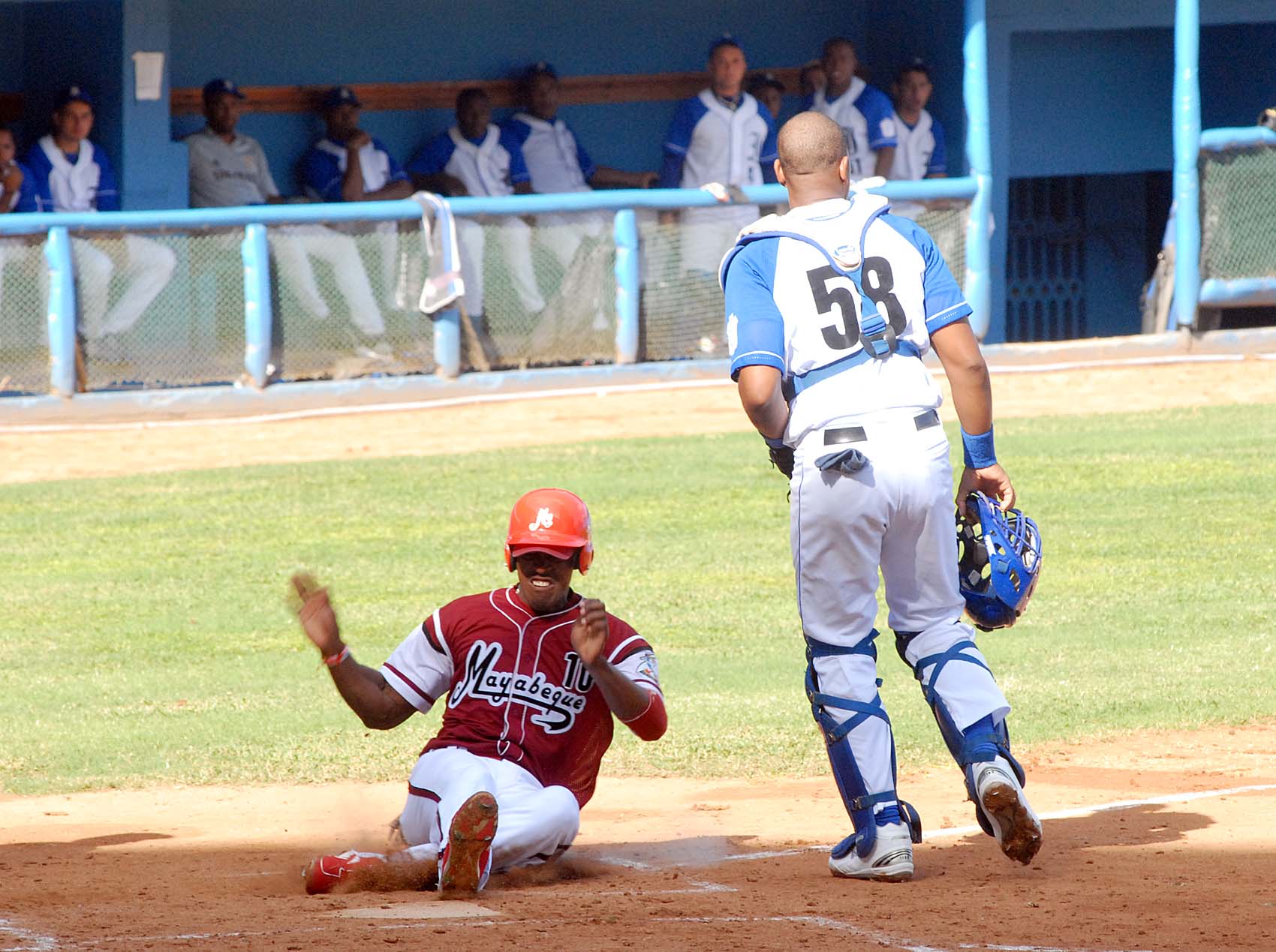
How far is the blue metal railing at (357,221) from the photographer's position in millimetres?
13117

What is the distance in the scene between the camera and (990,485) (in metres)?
4.97

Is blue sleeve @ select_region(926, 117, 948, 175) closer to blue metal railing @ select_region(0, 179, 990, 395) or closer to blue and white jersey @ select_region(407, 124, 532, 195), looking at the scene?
blue metal railing @ select_region(0, 179, 990, 395)

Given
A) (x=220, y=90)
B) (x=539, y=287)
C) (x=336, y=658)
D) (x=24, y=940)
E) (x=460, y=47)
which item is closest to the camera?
(x=24, y=940)

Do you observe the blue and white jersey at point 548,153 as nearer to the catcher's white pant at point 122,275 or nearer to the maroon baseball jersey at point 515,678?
the catcher's white pant at point 122,275

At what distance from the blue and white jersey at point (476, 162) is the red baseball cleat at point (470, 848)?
11001 mm

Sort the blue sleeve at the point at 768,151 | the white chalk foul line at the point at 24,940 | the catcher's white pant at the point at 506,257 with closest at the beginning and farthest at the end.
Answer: the white chalk foul line at the point at 24,940 → the catcher's white pant at the point at 506,257 → the blue sleeve at the point at 768,151

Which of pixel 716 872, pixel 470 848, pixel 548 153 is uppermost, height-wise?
pixel 548 153

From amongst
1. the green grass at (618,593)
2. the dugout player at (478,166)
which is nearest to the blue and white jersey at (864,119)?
the dugout player at (478,166)

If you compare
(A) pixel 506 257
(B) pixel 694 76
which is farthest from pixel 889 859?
(B) pixel 694 76

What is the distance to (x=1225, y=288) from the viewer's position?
16.2 meters

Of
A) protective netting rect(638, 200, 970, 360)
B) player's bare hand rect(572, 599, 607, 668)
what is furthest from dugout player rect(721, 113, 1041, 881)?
protective netting rect(638, 200, 970, 360)

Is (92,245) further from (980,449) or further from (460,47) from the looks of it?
(980,449)

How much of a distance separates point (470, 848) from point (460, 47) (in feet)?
42.3

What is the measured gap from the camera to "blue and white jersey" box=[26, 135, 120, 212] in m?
13.6
